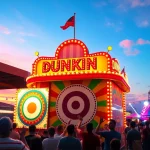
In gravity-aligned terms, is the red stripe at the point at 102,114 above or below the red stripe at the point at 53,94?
below

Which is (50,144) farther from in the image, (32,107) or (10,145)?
(32,107)

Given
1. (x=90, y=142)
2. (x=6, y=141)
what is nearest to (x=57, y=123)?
(x=90, y=142)

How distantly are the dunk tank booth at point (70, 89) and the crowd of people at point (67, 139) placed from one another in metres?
4.67

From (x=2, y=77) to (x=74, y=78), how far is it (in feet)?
31.4

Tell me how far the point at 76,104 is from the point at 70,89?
2.78ft

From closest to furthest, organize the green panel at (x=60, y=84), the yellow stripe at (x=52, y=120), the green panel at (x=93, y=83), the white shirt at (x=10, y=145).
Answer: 1. the white shirt at (x=10, y=145)
2. the green panel at (x=93, y=83)
3. the yellow stripe at (x=52, y=120)
4. the green panel at (x=60, y=84)

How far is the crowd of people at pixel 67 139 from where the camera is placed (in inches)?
114

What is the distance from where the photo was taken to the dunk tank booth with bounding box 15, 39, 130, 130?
11.7 meters

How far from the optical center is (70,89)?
40.2ft

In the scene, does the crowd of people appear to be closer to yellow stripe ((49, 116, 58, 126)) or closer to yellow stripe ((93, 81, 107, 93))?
yellow stripe ((93, 81, 107, 93))

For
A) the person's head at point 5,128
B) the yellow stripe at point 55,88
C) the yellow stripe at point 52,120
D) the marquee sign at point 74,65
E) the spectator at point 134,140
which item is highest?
the marquee sign at point 74,65

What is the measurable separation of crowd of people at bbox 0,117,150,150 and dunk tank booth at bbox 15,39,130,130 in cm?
467

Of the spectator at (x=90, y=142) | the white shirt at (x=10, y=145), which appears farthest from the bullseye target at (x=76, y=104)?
the white shirt at (x=10, y=145)

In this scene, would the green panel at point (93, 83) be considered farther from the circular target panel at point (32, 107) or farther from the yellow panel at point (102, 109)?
the circular target panel at point (32, 107)
